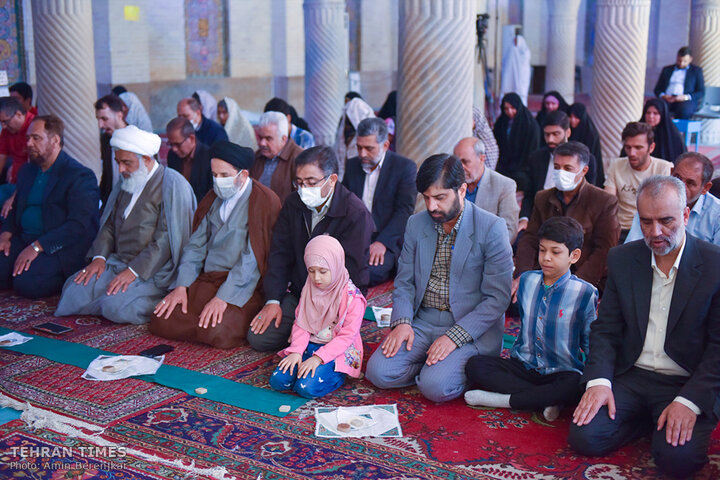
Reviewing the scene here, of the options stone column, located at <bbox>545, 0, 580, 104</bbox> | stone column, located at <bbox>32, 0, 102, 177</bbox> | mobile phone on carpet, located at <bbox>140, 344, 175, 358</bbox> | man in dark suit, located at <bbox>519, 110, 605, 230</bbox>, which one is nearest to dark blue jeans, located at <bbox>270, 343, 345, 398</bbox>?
mobile phone on carpet, located at <bbox>140, 344, 175, 358</bbox>

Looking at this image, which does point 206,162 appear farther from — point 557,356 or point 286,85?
point 286,85

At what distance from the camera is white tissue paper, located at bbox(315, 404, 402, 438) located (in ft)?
10.4

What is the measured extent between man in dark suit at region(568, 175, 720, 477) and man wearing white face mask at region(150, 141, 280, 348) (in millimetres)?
1836

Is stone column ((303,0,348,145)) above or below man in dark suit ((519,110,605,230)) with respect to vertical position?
above

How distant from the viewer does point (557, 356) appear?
334 cm

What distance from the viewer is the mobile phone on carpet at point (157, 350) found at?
157 inches

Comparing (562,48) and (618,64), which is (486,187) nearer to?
(618,64)

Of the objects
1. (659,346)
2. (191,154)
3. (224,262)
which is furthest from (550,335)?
(191,154)

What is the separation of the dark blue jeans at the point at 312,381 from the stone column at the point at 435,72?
7.97 ft

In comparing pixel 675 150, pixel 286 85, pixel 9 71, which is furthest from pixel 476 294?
pixel 286 85

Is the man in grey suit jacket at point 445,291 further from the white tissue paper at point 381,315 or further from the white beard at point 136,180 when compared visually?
the white beard at point 136,180

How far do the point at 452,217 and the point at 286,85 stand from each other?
11.1 meters

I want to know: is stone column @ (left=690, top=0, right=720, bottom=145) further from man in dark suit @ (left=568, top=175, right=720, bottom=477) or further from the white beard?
man in dark suit @ (left=568, top=175, right=720, bottom=477)

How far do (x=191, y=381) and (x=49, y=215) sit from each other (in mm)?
1905
